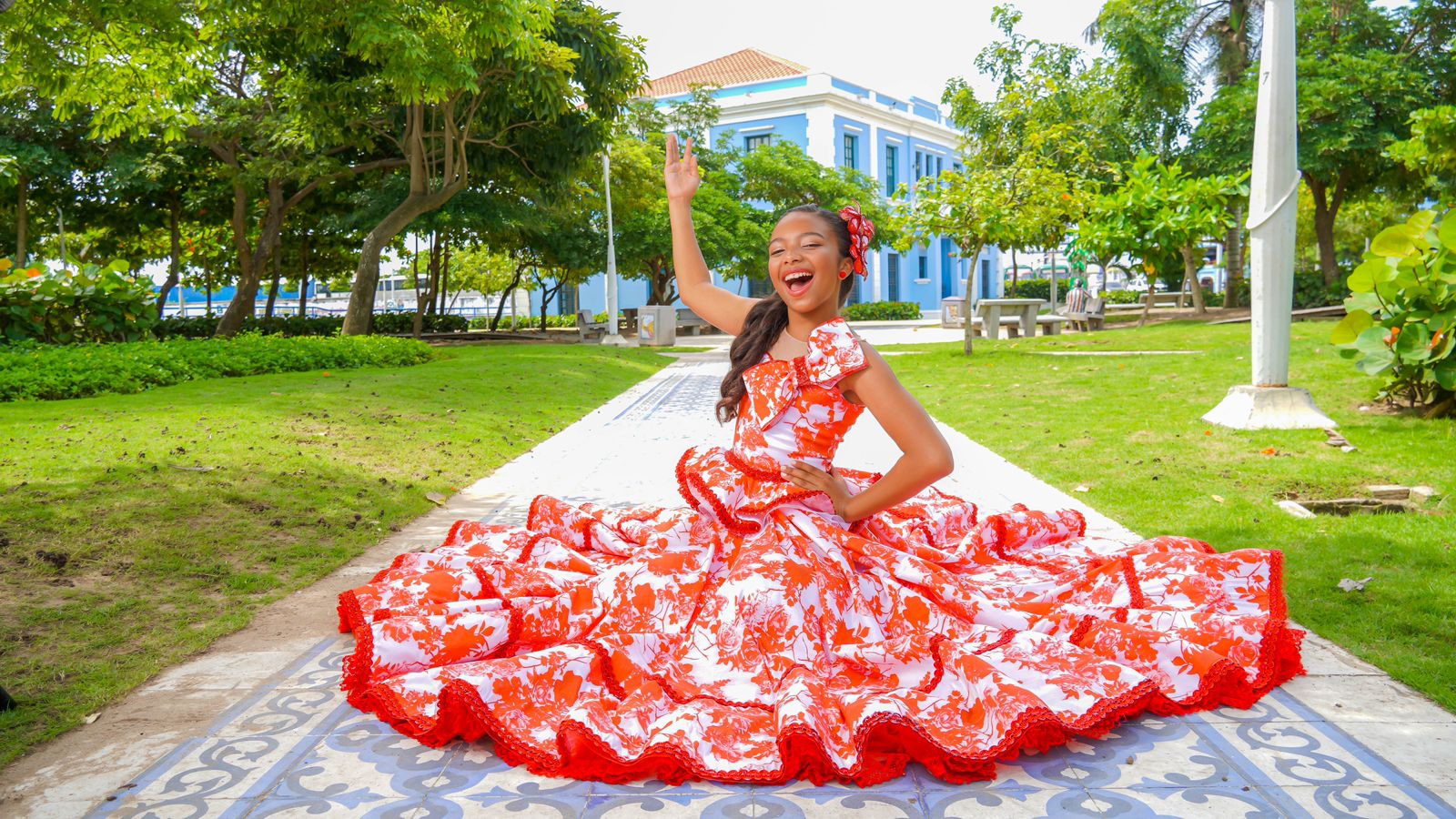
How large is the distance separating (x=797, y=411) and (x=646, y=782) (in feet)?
3.81

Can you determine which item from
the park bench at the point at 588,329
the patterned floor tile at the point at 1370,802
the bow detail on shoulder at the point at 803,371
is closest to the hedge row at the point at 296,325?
the park bench at the point at 588,329

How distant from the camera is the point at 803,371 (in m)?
3.24

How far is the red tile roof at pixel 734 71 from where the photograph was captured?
46000 mm

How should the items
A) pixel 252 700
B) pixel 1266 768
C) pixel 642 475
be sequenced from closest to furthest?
pixel 1266 768, pixel 252 700, pixel 642 475

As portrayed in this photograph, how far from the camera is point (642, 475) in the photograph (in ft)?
24.3

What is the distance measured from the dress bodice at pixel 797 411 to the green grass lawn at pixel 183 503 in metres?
2.18

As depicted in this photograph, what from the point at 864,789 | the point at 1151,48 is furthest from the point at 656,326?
the point at 864,789

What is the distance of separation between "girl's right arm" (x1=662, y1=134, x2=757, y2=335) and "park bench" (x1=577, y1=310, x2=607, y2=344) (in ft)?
74.6

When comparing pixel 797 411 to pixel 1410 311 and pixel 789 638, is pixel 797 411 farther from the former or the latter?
pixel 1410 311

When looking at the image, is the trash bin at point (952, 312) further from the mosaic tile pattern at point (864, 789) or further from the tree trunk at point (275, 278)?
the mosaic tile pattern at point (864, 789)

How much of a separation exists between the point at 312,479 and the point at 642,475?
6.93 ft

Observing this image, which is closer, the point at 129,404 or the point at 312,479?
the point at 312,479

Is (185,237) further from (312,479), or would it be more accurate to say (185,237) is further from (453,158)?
(312,479)

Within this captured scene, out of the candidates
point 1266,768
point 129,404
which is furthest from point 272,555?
point 129,404
